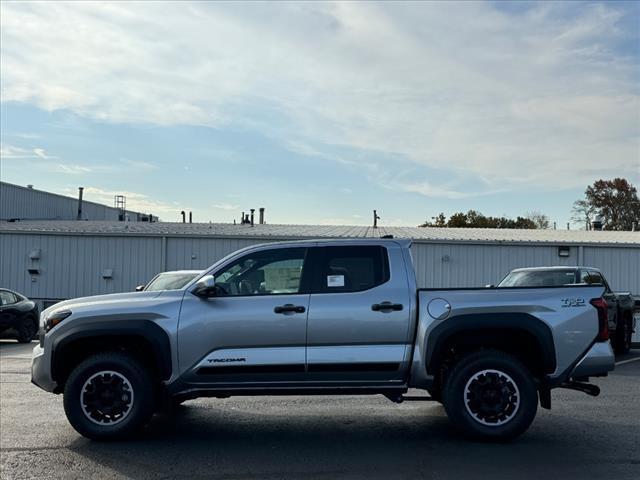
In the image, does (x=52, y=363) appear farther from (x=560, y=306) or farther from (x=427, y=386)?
(x=560, y=306)

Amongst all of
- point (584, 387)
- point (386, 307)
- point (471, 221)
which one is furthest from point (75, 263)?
point (471, 221)

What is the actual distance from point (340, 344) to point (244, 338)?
0.92 meters

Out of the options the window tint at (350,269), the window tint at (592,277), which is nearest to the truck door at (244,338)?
the window tint at (350,269)

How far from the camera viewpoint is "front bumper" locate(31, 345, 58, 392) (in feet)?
21.8

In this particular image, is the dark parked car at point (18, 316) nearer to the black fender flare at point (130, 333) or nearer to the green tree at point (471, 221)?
the black fender flare at point (130, 333)

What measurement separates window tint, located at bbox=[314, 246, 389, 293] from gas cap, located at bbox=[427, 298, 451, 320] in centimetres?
51

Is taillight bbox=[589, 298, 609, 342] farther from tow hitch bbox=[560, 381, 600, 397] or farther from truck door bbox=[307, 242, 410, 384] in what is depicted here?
truck door bbox=[307, 242, 410, 384]

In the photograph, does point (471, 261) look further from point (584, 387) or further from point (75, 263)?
point (584, 387)

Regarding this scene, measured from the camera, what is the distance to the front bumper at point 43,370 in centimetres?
663

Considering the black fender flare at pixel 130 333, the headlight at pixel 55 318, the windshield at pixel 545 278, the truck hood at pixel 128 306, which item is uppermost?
the windshield at pixel 545 278

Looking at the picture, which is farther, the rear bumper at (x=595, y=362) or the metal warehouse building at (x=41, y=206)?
the metal warehouse building at (x=41, y=206)

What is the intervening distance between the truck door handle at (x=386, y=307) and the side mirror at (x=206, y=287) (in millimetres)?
1539

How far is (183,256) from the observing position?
77.4 ft

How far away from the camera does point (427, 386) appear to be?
6.49 metres
